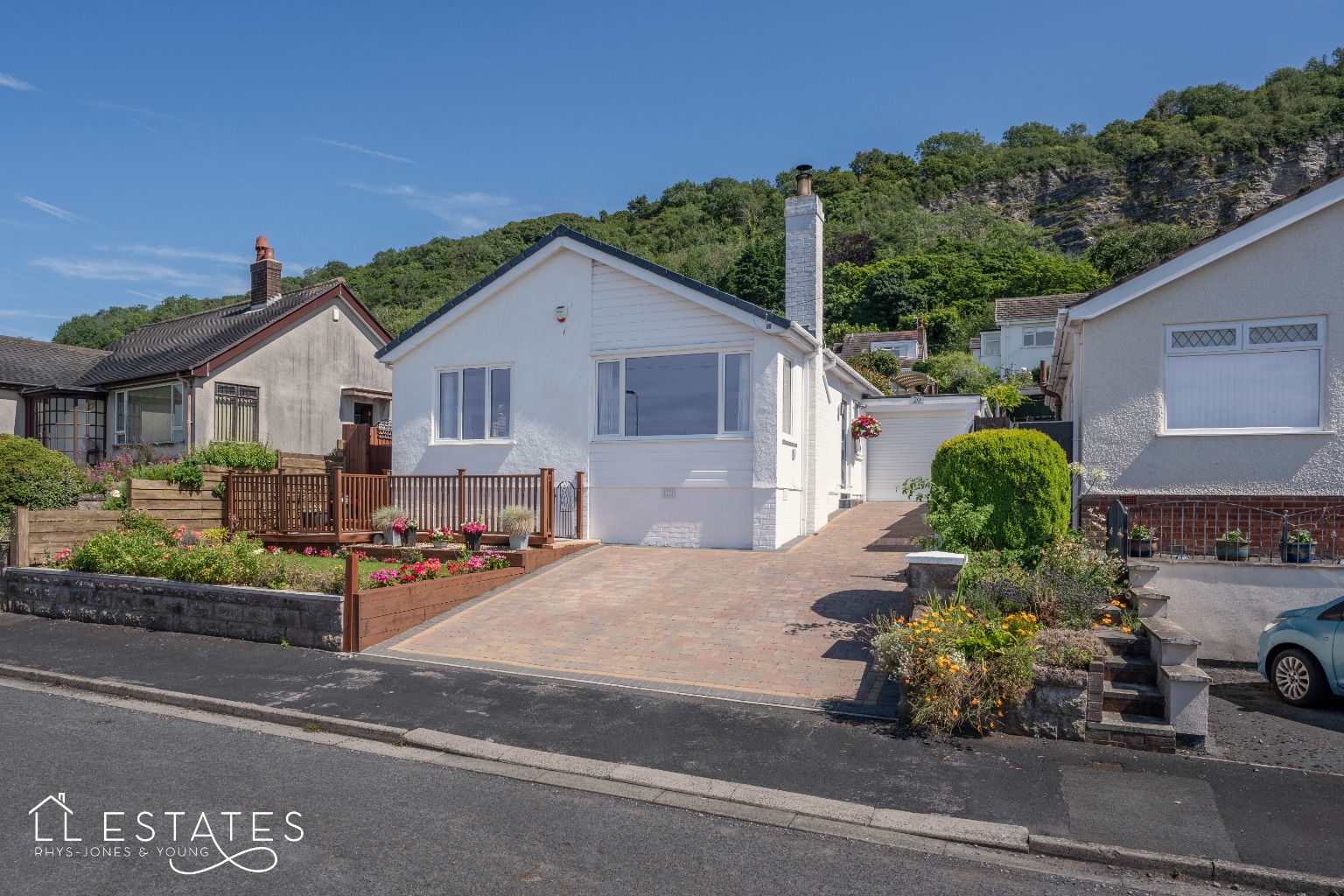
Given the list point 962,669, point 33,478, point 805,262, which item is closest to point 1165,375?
point 962,669

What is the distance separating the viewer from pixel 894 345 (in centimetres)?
5194

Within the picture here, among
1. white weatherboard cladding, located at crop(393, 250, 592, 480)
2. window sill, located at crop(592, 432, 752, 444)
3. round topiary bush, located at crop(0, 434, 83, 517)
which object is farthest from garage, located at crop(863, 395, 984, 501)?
round topiary bush, located at crop(0, 434, 83, 517)

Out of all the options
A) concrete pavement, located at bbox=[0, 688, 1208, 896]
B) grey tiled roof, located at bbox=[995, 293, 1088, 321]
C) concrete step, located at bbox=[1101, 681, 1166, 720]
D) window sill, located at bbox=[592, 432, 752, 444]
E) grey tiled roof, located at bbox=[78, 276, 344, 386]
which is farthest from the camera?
grey tiled roof, located at bbox=[995, 293, 1088, 321]

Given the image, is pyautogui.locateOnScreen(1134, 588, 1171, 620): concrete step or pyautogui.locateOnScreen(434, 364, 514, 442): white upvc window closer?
pyautogui.locateOnScreen(1134, 588, 1171, 620): concrete step

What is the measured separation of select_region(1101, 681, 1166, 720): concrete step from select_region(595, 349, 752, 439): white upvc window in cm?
854

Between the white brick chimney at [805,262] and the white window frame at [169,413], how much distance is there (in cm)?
1682

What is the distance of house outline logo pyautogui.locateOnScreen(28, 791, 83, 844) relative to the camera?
16.3 ft

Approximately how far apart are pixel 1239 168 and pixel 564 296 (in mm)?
98489

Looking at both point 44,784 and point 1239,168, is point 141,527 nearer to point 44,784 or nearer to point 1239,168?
point 44,784

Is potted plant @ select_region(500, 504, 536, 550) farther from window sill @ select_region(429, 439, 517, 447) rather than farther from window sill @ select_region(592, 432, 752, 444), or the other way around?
window sill @ select_region(429, 439, 517, 447)

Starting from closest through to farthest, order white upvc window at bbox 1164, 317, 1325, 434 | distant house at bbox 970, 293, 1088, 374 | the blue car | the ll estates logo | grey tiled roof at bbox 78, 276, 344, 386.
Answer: the ll estates logo < the blue car < white upvc window at bbox 1164, 317, 1325, 434 < grey tiled roof at bbox 78, 276, 344, 386 < distant house at bbox 970, 293, 1088, 374

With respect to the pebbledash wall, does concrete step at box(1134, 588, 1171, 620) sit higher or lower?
higher

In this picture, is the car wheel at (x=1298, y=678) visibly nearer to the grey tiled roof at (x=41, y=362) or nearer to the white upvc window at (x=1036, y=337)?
the grey tiled roof at (x=41, y=362)

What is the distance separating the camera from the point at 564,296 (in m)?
16.7
